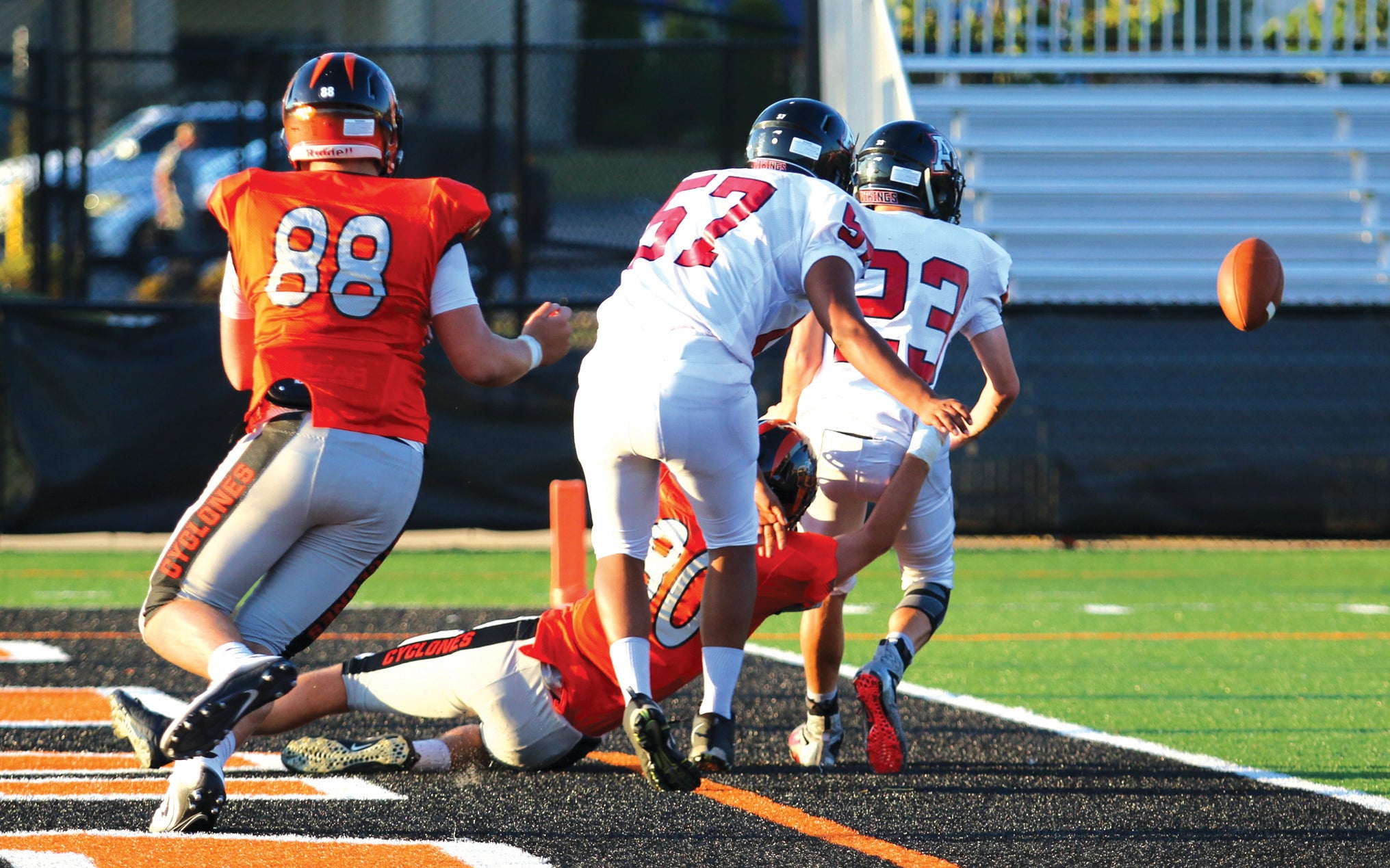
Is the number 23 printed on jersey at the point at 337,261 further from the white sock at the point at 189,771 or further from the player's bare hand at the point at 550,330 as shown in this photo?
the white sock at the point at 189,771

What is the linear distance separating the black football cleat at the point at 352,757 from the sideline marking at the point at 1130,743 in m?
2.01

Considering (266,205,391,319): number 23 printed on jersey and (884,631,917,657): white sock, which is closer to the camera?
(266,205,391,319): number 23 printed on jersey

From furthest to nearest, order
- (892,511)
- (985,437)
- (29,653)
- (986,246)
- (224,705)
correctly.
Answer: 1. (985,437)
2. (29,653)
3. (986,246)
4. (892,511)
5. (224,705)

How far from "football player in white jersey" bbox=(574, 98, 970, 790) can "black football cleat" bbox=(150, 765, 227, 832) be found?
927 mm

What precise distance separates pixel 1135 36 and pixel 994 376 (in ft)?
34.2

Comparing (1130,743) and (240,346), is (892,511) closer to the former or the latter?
(1130,743)

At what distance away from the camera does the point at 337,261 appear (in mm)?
3738

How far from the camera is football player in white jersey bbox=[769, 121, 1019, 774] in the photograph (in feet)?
15.4

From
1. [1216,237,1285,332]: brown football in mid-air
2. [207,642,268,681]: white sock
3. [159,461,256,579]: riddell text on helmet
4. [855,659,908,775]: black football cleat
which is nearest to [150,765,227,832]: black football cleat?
[207,642,268,681]: white sock

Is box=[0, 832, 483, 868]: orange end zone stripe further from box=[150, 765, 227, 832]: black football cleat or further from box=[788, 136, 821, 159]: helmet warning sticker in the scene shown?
box=[788, 136, 821, 159]: helmet warning sticker

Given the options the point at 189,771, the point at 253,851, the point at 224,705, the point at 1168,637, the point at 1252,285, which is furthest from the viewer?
the point at 1168,637

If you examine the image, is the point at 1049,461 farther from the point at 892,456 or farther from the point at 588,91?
the point at 588,91

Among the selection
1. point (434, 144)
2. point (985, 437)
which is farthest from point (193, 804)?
point (434, 144)

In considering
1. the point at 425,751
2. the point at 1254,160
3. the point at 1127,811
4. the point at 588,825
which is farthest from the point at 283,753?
the point at 1254,160
